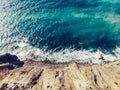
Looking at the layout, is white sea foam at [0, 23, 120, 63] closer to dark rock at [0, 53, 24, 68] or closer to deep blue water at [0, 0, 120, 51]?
deep blue water at [0, 0, 120, 51]

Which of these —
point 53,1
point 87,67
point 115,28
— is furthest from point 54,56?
point 53,1

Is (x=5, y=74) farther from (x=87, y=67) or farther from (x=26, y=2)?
(x=26, y=2)

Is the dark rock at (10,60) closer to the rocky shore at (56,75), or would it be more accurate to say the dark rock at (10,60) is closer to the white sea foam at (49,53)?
the rocky shore at (56,75)

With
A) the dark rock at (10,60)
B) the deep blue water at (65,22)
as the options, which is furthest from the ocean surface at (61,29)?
the dark rock at (10,60)

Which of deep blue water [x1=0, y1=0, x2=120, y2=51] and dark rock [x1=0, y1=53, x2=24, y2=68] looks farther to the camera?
deep blue water [x1=0, y1=0, x2=120, y2=51]

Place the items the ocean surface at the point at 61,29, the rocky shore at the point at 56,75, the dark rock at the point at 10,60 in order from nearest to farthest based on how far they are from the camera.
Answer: the rocky shore at the point at 56,75, the dark rock at the point at 10,60, the ocean surface at the point at 61,29

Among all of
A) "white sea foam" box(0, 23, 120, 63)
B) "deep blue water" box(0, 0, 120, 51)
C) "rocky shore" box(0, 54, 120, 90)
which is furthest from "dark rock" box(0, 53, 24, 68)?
"deep blue water" box(0, 0, 120, 51)

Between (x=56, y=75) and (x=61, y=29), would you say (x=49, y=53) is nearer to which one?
(x=61, y=29)

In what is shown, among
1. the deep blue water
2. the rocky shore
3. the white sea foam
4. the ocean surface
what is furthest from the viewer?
the deep blue water
